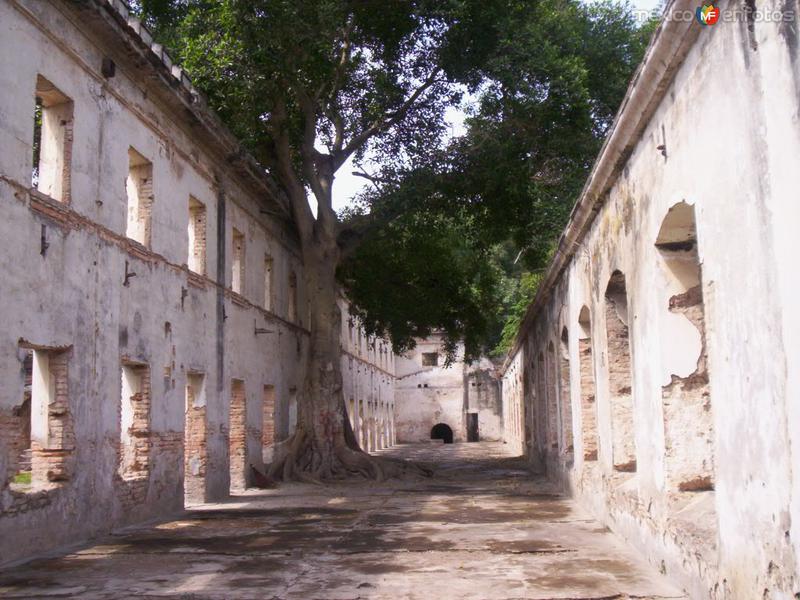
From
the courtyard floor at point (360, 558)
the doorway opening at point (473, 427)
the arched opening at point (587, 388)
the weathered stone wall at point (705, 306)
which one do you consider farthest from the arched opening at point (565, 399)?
the doorway opening at point (473, 427)

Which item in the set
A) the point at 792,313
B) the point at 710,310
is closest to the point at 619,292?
the point at 710,310

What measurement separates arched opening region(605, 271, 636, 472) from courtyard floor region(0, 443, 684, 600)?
951 millimetres

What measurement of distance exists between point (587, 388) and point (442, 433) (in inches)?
1466

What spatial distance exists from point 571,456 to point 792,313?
10.9 meters

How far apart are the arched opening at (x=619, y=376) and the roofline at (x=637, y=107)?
3.72 feet

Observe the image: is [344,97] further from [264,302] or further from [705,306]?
[705,306]

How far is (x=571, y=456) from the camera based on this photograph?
1501 cm

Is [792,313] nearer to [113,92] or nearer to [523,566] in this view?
[523,566]

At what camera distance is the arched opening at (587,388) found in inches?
499

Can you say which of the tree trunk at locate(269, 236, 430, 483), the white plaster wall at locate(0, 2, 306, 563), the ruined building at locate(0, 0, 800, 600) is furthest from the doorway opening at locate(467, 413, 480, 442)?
the white plaster wall at locate(0, 2, 306, 563)

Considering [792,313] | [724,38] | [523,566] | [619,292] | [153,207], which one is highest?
[153,207]

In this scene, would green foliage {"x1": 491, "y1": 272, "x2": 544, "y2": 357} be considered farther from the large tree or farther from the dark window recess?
the large tree

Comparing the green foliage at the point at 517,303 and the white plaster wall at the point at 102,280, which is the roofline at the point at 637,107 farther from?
the green foliage at the point at 517,303

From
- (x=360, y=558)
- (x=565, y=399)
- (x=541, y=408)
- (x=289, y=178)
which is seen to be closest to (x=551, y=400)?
(x=541, y=408)
